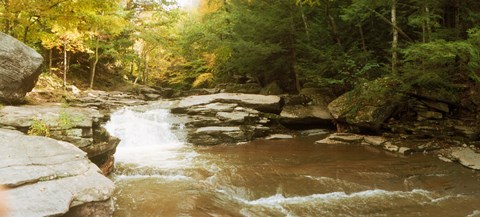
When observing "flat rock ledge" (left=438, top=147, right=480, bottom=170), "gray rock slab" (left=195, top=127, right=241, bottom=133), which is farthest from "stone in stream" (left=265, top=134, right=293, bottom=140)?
"flat rock ledge" (left=438, top=147, right=480, bottom=170)

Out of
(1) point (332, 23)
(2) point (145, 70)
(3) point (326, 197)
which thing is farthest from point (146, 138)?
(2) point (145, 70)

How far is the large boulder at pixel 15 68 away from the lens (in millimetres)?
8164

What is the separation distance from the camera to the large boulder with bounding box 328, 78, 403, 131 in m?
10.8

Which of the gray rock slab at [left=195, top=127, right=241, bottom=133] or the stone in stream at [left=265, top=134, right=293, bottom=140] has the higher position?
the gray rock slab at [left=195, top=127, right=241, bottom=133]

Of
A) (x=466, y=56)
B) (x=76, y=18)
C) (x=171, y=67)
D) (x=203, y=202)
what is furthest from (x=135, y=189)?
(x=171, y=67)

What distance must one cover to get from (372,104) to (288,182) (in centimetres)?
630

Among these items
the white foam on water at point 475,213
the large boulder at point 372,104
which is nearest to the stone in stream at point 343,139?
the large boulder at point 372,104

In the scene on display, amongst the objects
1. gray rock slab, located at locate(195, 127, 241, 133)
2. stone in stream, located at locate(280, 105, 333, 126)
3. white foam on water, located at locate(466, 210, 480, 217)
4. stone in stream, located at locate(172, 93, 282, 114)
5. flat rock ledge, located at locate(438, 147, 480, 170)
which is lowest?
white foam on water, located at locate(466, 210, 480, 217)

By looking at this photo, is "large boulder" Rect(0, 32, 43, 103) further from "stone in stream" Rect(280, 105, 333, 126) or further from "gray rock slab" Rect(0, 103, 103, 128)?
"stone in stream" Rect(280, 105, 333, 126)

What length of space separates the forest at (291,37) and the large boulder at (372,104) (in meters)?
0.38

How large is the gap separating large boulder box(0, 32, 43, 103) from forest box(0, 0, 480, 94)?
126 cm

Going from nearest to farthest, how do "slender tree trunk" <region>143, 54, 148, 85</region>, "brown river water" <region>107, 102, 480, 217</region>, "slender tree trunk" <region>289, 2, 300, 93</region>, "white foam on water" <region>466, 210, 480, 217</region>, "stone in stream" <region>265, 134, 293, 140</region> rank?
1. "white foam on water" <region>466, 210, 480, 217</region>
2. "brown river water" <region>107, 102, 480, 217</region>
3. "stone in stream" <region>265, 134, 293, 140</region>
4. "slender tree trunk" <region>289, 2, 300, 93</region>
5. "slender tree trunk" <region>143, 54, 148, 85</region>

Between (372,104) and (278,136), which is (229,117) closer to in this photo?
(278,136)

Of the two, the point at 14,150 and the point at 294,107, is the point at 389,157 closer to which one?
the point at 294,107
